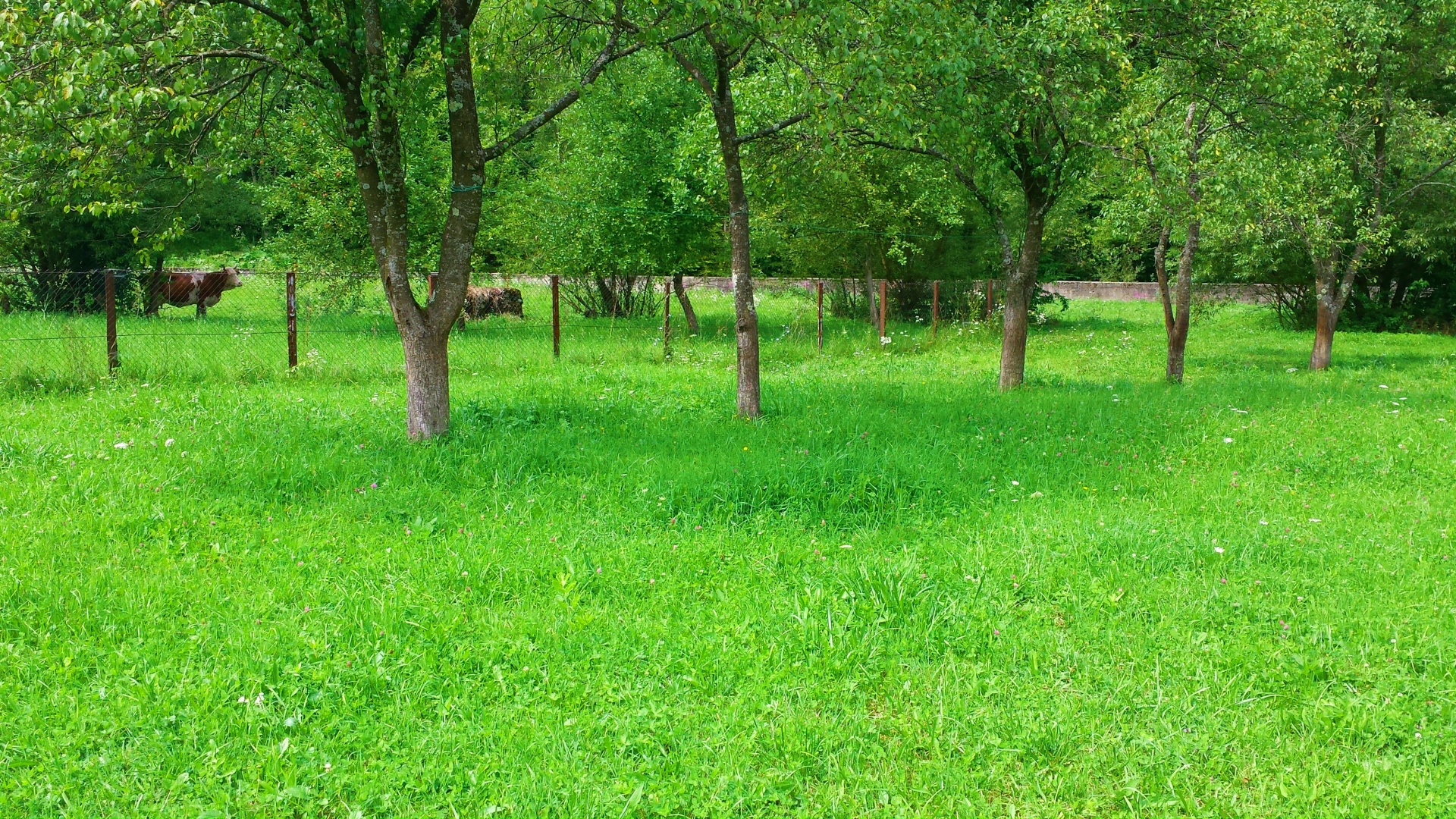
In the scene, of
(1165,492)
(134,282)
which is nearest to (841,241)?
(134,282)

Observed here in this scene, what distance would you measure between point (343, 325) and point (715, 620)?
15025 millimetres

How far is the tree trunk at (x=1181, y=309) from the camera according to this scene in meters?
13.4

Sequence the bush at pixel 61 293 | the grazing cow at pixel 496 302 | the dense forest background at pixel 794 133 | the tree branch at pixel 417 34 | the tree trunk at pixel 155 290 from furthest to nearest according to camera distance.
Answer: the grazing cow at pixel 496 302
the tree trunk at pixel 155 290
the bush at pixel 61 293
the tree branch at pixel 417 34
the dense forest background at pixel 794 133

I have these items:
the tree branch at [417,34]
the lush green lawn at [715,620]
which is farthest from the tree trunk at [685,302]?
the tree branch at [417,34]

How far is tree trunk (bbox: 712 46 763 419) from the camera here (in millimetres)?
9172

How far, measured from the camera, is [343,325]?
17.6m

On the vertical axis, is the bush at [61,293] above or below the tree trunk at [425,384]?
above

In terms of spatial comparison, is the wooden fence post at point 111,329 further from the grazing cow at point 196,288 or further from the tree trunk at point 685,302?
the tree trunk at point 685,302

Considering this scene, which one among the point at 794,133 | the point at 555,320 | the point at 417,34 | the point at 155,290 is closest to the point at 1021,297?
the point at 794,133

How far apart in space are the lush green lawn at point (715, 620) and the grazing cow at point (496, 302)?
1401 cm

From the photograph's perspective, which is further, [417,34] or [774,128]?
[774,128]

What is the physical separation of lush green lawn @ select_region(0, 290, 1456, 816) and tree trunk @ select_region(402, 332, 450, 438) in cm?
31

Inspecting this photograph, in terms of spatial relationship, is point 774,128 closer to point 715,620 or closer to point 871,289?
point 715,620

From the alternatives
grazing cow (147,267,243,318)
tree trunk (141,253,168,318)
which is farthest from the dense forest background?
tree trunk (141,253,168,318)
